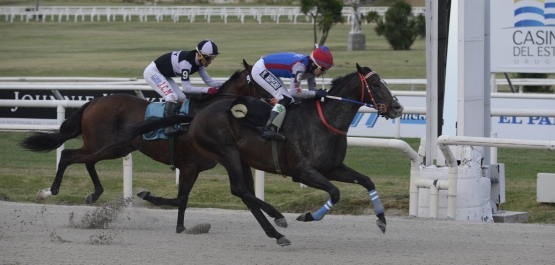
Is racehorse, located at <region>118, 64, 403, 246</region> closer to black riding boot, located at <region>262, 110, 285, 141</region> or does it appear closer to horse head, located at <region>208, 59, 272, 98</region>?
black riding boot, located at <region>262, 110, 285, 141</region>

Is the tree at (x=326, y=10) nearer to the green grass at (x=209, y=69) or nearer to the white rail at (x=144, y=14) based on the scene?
the green grass at (x=209, y=69)

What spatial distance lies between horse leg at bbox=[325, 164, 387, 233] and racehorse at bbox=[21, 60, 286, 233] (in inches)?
47.9

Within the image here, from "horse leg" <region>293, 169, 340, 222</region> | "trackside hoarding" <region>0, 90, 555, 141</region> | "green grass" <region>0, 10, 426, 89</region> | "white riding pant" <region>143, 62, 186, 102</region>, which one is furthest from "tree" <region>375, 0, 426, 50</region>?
"horse leg" <region>293, 169, 340, 222</region>

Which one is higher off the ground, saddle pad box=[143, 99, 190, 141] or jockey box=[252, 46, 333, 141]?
jockey box=[252, 46, 333, 141]

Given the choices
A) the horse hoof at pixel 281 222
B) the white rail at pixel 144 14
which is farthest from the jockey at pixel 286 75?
the white rail at pixel 144 14

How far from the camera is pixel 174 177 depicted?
1117 cm

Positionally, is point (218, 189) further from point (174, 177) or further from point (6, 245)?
point (6, 245)

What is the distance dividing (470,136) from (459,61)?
695 millimetres

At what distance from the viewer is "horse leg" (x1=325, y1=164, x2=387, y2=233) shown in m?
7.11

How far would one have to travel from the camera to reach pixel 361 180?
284 inches

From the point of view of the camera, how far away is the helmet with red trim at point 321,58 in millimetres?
7531

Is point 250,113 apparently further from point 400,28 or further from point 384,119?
point 400,28

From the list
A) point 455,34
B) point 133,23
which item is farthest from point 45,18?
point 455,34

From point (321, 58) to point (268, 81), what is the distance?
0.54m
